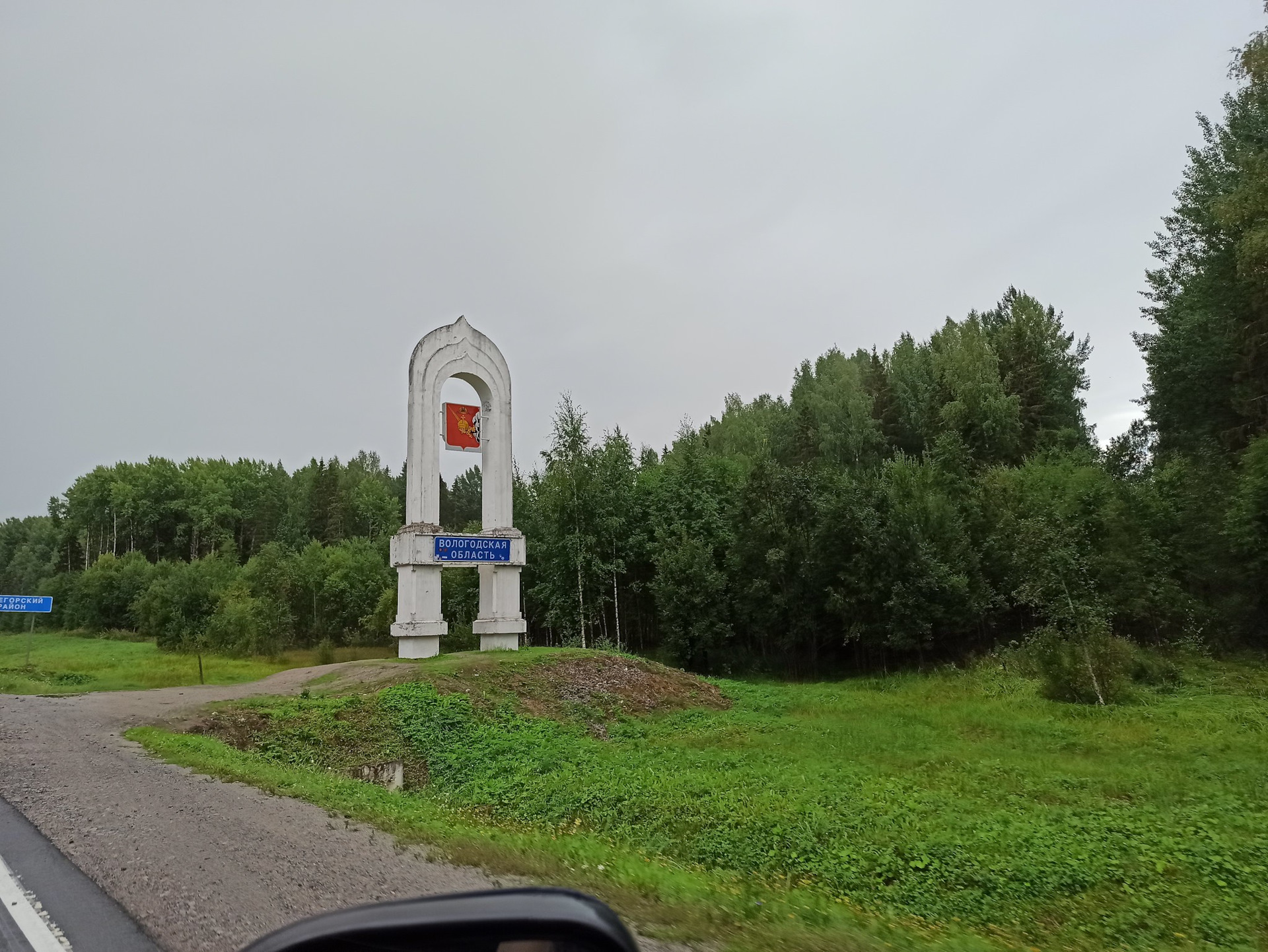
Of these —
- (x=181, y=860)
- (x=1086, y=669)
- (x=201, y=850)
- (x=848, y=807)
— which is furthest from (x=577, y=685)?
(x=181, y=860)

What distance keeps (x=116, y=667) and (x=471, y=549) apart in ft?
67.5

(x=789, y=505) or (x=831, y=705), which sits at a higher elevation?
(x=789, y=505)

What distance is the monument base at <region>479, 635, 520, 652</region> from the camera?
25.9 m

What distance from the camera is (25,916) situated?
17.7 ft

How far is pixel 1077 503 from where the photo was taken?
103 ft

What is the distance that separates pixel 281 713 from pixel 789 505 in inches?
946

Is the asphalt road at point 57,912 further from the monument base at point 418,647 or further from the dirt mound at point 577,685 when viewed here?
the monument base at point 418,647

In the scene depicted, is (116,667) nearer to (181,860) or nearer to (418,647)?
(418,647)

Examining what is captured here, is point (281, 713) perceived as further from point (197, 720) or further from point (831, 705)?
point (831, 705)

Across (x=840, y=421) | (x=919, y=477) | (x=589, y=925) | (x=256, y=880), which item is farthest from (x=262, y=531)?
(x=589, y=925)

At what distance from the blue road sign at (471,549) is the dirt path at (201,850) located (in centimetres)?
1239

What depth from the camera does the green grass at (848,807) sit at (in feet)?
20.1

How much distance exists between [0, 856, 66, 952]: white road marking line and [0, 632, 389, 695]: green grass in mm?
21642

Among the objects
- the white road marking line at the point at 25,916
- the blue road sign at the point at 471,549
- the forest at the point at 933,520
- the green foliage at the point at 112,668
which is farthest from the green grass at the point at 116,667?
the white road marking line at the point at 25,916
